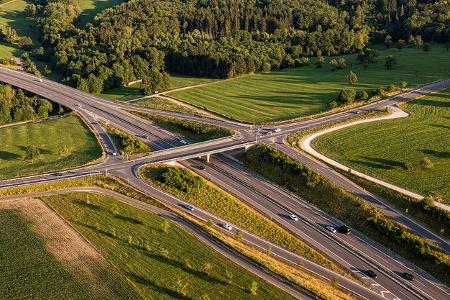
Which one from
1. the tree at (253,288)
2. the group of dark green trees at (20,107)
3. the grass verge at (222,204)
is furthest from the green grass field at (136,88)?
the tree at (253,288)

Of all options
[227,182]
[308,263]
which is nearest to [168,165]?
[227,182]

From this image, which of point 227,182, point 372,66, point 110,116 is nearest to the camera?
point 227,182

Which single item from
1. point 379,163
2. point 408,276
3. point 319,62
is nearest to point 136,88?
Result: point 319,62

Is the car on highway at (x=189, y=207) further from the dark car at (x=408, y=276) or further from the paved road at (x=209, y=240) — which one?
the dark car at (x=408, y=276)

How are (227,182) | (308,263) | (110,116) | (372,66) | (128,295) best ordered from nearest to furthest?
(128,295) → (308,263) → (227,182) → (110,116) → (372,66)

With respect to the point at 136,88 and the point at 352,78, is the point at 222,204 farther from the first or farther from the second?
the point at 136,88

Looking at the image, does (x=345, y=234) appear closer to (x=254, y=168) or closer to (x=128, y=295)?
(x=254, y=168)

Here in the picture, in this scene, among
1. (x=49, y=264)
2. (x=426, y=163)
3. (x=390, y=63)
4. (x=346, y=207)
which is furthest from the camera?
(x=390, y=63)
